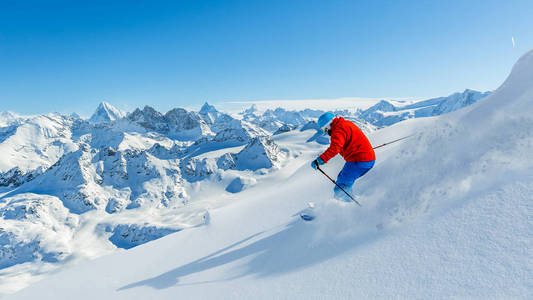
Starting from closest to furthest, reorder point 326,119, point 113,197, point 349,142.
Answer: point 349,142, point 326,119, point 113,197

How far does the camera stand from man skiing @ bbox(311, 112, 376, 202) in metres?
4.97

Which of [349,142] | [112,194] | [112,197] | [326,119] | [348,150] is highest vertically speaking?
[326,119]

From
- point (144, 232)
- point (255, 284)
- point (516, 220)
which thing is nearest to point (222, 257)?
point (255, 284)

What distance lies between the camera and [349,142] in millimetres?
5090

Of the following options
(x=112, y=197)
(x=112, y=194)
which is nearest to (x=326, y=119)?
(x=112, y=197)

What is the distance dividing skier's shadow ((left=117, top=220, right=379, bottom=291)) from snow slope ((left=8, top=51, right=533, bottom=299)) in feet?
0.08

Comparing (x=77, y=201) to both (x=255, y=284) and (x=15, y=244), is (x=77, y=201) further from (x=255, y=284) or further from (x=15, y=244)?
(x=255, y=284)

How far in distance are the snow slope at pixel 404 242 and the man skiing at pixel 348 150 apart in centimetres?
42

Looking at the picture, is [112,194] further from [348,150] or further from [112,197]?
[348,150]

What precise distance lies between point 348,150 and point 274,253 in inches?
98.4

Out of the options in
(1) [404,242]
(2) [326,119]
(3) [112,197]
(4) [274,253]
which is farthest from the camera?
(3) [112,197]

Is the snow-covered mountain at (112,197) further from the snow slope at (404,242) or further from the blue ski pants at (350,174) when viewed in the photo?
the blue ski pants at (350,174)

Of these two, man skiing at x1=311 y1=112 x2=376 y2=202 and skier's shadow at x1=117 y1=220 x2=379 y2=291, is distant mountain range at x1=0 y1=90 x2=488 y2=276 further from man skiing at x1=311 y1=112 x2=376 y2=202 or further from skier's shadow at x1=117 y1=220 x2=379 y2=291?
man skiing at x1=311 y1=112 x2=376 y2=202

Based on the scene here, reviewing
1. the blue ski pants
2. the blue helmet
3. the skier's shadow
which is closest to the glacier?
the skier's shadow
